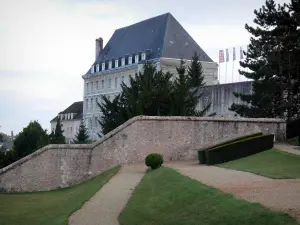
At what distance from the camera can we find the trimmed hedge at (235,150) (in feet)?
72.7

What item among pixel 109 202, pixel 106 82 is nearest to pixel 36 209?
pixel 109 202

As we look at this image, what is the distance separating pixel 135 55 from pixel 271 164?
56786 millimetres

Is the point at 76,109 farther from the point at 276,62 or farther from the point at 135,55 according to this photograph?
the point at 276,62

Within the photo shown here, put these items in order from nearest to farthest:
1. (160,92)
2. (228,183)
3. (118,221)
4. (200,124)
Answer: (118,221) < (228,183) < (200,124) < (160,92)

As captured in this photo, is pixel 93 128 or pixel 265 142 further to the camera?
pixel 93 128

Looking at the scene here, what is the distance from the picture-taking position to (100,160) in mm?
23984

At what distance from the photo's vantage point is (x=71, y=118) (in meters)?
91.9

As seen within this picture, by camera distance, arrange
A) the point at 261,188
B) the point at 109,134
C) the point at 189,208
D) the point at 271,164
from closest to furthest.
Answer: the point at 189,208
the point at 261,188
the point at 271,164
the point at 109,134

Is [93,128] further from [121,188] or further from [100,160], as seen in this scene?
[121,188]

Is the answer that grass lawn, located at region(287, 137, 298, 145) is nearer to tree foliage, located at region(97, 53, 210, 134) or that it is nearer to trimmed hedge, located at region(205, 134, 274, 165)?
trimmed hedge, located at region(205, 134, 274, 165)

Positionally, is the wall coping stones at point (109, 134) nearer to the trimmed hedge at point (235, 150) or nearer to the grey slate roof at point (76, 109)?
the trimmed hedge at point (235, 150)

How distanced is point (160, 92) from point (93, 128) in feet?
166

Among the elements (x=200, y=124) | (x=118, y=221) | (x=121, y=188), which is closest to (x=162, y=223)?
(x=118, y=221)

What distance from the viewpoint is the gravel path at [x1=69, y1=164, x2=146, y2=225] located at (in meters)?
11.8
